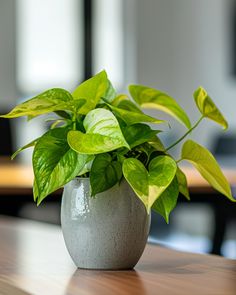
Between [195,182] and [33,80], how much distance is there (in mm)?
4887

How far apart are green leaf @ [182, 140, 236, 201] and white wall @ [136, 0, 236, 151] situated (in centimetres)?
718

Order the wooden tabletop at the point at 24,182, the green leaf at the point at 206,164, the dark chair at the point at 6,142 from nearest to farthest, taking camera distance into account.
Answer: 1. the green leaf at the point at 206,164
2. the wooden tabletop at the point at 24,182
3. the dark chair at the point at 6,142

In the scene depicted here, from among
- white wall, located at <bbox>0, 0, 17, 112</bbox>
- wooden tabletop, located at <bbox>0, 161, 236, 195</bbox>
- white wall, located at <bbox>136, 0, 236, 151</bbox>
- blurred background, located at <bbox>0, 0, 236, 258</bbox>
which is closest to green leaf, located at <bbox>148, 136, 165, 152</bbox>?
wooden tabletop, located at <bbox>0, 161, 236, 195</bbox>

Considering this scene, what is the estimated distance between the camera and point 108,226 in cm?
119

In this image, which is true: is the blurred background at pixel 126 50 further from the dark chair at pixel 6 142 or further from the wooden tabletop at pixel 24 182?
the wooden tabletop at pixel 24 182

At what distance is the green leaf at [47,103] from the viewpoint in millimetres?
1176

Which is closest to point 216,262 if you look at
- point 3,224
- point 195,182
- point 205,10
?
point 3,224

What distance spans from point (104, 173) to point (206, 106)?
18 centimetres

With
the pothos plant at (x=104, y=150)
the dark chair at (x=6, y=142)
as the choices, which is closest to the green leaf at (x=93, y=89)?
the pothos plant at (x=104, y=150)

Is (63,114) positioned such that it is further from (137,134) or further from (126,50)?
(126,50)

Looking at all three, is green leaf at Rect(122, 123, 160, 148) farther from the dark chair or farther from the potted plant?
the dark chair

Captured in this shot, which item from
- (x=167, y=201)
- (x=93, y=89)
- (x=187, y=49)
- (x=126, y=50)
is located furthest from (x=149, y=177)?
(x=187, y=49)

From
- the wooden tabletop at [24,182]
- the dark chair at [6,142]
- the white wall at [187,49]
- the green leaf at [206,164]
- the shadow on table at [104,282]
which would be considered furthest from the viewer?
the white wall at [187,49]

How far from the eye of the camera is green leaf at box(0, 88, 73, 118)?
1.18 metres
